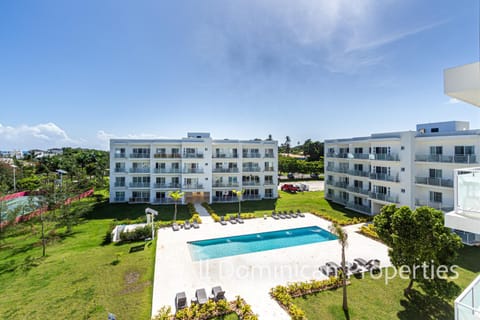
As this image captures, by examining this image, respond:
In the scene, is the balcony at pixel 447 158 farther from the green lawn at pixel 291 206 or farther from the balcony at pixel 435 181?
the green lawn at pixel 291 206

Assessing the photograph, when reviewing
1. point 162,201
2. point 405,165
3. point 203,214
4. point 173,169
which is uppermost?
point 405,165

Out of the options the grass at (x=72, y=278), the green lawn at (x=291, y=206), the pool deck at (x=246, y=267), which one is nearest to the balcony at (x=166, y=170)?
the green lawn at (x=291, y=206)

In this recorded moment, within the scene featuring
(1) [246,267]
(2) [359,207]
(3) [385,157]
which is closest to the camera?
(1) [246,267]

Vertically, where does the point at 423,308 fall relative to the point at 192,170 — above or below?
below

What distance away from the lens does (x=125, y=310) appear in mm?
10227

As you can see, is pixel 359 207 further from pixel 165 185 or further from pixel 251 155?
pixel 165 185

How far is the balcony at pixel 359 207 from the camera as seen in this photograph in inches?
1008

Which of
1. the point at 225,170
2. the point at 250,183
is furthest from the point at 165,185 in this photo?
the point at 250,183

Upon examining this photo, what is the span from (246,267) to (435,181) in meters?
18.3

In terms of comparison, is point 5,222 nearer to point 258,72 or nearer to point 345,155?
point 258,72

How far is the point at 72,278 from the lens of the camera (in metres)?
12.9

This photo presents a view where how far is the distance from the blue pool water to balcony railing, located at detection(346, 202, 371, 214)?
27.1 ft

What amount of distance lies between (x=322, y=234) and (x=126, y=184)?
2641 centimetres

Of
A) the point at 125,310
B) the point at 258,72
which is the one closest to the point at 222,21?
the point at 258,72
